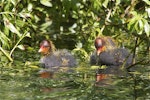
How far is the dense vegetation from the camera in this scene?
6410 mm

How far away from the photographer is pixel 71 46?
33.4 ft

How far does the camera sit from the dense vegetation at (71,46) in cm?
641

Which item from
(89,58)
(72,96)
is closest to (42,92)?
(72,96)

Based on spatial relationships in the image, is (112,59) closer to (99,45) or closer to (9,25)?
(99,45)

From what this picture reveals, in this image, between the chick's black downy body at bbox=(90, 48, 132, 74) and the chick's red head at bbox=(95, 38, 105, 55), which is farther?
the chick's red head at bbox=(95, 38, 105, 55)

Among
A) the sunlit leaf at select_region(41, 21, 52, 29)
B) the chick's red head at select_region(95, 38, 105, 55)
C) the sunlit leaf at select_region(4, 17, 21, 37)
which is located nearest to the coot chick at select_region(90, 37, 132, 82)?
the chick's red head at select_region(95, 38, 105, 55)

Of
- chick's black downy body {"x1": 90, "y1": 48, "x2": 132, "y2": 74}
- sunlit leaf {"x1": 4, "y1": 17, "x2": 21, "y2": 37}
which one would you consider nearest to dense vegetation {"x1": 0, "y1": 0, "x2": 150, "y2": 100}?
sunlit leaf {"x1": 4, "y1": 17, "x2": 21, "y2": 37}

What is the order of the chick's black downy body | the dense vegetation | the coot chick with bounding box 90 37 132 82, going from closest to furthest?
the dense vegetation
the coot chick with bounding box 90 37 132 82
the chick's black downy body

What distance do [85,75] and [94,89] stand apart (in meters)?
0.82

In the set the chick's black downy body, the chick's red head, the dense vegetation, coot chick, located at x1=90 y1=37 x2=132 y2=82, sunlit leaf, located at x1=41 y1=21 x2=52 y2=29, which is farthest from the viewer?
sunlit leaf, located at x1=41 y1=21 x2=52 y2=29

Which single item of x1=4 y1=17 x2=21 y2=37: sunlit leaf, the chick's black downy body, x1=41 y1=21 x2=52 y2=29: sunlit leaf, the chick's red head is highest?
x1=41 y1=21 x2=52 y2=29: sunlit leaf

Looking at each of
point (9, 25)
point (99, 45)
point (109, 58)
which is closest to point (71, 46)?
point (99, 45)

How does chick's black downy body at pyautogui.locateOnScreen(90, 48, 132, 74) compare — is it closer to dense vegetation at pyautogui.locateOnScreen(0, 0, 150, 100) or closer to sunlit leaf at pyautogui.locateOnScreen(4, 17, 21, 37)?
dense vegetation at pyautogui.locateOnScreen(0, 0, 150, 100)

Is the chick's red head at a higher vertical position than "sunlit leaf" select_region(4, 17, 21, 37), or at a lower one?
lower
